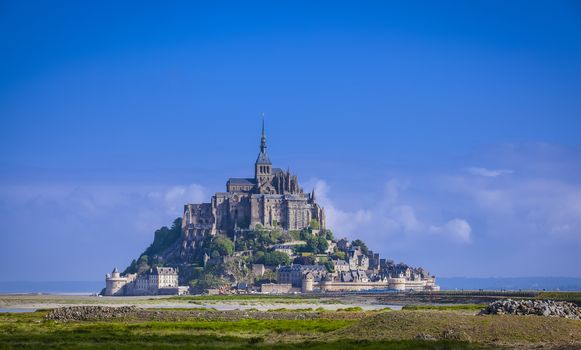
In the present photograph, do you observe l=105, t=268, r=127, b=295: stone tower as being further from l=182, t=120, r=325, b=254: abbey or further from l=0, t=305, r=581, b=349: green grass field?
l=0, t=305, r=581, b=349: green grass field

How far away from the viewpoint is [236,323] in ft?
199

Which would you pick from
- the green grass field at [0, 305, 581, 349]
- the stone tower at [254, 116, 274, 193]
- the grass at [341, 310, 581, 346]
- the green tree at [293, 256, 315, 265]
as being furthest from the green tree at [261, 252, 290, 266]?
the grass at [341, 310, 581, 346]

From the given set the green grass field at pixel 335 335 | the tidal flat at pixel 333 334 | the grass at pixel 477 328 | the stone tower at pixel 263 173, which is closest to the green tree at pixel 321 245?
the stone tower at pixel 263 173

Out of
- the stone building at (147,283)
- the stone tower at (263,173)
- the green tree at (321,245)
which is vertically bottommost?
the stone building at (147,283)

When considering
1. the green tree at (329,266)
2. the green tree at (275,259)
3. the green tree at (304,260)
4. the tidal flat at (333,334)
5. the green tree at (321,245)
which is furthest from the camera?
the green tree at (321,245)

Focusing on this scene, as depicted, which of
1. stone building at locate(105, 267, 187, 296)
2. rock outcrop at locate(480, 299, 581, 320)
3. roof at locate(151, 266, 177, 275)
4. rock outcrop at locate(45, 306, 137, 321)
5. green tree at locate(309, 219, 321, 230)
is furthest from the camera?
green tree at locate(309, 219, 321, 230)

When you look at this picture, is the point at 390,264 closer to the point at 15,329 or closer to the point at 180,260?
the point at 180,260

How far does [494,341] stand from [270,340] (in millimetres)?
11639

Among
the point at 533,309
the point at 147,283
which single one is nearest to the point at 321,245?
the point at 147,283

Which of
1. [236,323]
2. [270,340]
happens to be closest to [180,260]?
[236,323]

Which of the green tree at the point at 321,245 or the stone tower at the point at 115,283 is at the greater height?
the green tree at the point at 321,245

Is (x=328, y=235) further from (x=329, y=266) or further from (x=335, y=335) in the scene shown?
(x=335, y=335)

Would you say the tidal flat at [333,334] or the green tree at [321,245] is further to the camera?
the green tree at [321,245]

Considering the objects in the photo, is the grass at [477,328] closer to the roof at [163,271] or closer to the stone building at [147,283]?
the stone building at [147,283]
